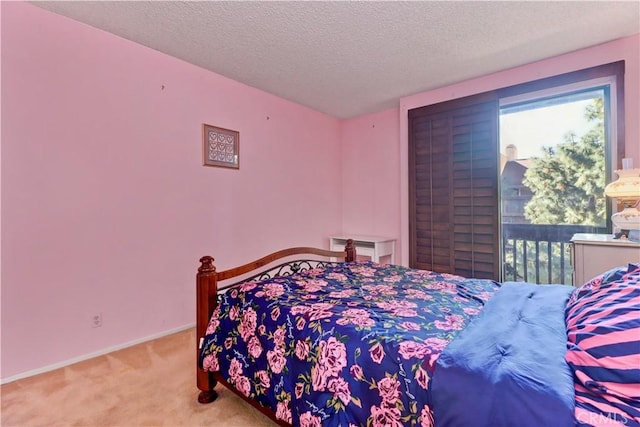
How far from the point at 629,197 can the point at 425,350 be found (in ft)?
7.07

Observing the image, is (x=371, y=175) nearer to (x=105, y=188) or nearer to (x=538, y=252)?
(x=538, y=252)

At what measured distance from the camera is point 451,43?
99.0 inches

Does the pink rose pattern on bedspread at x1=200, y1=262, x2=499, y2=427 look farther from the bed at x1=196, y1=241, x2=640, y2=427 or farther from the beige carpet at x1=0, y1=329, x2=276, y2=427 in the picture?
the beige carpet at x1=0, y1=329, x2=276, y2=427

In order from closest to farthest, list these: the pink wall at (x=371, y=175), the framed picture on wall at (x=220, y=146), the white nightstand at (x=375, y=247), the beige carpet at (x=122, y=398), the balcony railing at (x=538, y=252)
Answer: the beige carpet at (x=122, y=398) → the balcony railing at (x=538, y=252) → the framed picture on wall at (x=220, y=146) → the white nightstand at (x=375, y=247) → the pink wall at (x=371, y=175)

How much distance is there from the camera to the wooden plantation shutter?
10.2ft

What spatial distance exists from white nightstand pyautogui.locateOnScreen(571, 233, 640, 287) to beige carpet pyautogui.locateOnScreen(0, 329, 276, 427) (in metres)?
2.33

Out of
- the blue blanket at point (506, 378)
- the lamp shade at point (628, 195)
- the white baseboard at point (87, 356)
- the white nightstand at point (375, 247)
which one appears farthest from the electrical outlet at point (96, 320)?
the lamp shade at point (628, 195)

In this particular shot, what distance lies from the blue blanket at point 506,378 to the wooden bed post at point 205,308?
1300 millimetres

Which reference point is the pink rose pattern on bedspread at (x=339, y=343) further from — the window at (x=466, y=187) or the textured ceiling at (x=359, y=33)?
the textured ceiling at (x=359, y=33)

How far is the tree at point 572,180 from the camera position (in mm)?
2666

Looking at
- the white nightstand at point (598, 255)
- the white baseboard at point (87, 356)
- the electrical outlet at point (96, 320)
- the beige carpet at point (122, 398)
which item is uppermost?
the white nightstand at point (598, 255)

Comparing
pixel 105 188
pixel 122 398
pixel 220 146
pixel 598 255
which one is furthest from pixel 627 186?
pixel 105 188

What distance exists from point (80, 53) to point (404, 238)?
3554 millimetres

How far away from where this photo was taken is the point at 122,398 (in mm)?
1819
